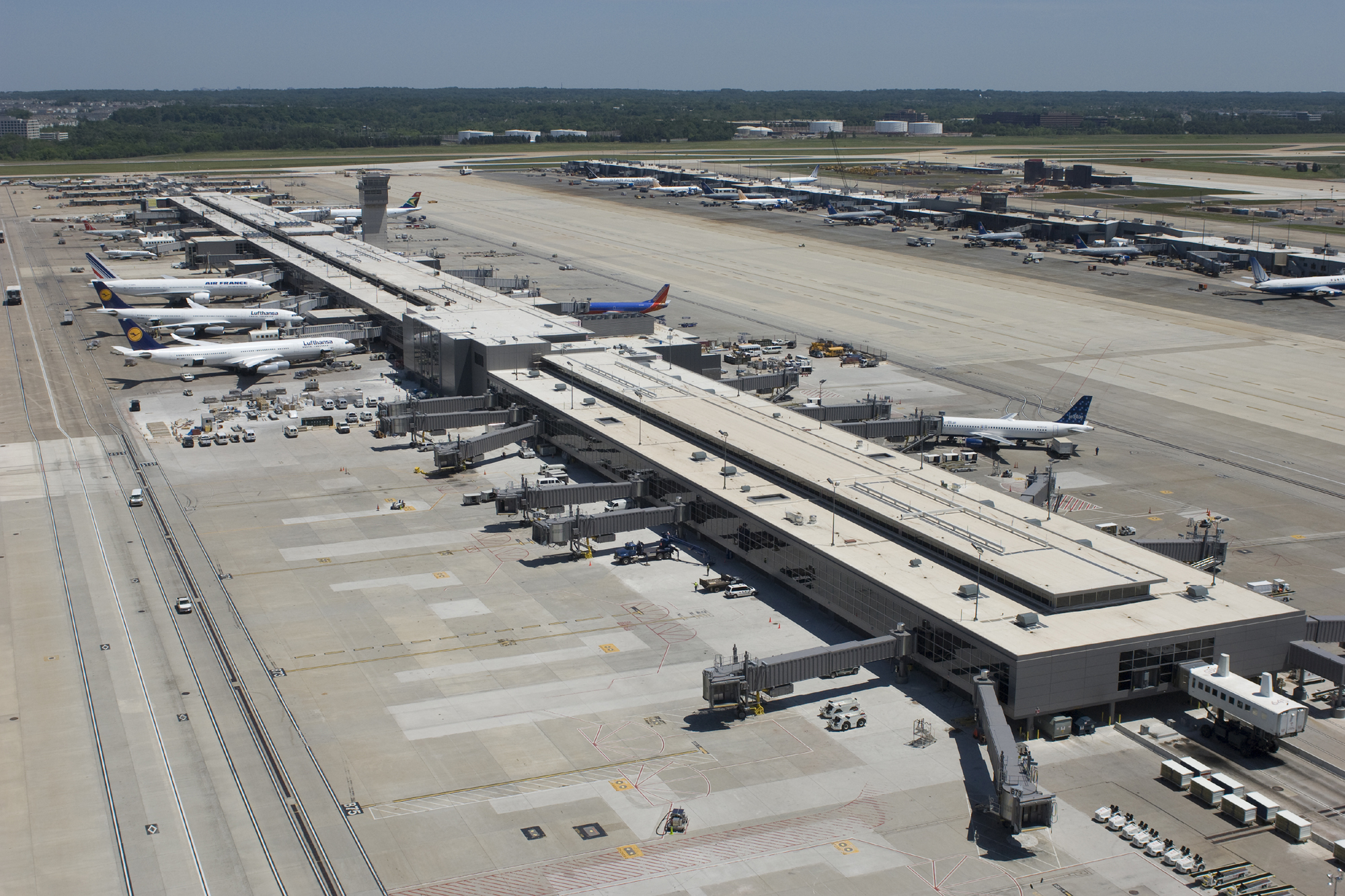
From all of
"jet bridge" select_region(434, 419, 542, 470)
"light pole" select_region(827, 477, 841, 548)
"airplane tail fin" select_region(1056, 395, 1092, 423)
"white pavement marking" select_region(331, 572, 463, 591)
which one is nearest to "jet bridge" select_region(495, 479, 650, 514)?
"white pavement marking" select_region(331, 572, 463, 591)

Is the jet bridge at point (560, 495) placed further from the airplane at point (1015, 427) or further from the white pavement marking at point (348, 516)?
the airplane at point (1015, 427)

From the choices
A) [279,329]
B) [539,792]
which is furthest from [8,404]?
[539,792]

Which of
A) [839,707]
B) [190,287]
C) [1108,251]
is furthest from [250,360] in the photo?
[1108,251]

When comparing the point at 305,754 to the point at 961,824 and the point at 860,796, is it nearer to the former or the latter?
the point at 860,796

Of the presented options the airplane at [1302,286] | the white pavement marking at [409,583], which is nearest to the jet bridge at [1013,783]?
the white pavement marking at [409,583]

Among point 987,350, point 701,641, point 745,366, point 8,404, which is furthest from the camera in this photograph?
point 987,350

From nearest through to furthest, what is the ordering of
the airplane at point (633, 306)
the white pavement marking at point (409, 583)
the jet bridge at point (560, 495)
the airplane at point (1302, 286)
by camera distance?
1. the white pavement marking at point (409, 583)
2. the jet bridge at point (560, 495)
3. the airplane at point (633, 306)
4. the airplane at point (1302, 286)
